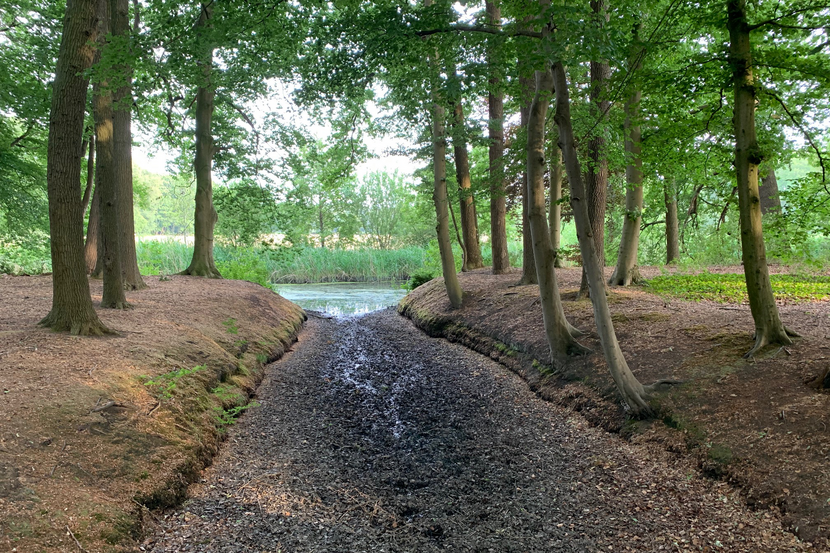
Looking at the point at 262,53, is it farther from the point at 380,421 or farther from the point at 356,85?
the point at 380,421

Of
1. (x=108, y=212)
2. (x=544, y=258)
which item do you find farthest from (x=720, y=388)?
(x=108, y=212)

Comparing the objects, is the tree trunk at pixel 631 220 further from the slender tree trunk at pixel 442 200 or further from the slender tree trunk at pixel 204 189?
the slender tree trunk at pixel 204 189

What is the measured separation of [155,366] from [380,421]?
8.64 feet

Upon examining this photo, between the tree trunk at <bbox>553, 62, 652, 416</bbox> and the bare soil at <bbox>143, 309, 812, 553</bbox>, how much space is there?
1.76 ft

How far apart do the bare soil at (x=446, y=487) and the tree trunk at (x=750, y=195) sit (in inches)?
74.4

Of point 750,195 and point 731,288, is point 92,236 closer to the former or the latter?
point 750,195

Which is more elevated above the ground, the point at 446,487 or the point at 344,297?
the point at 344,297

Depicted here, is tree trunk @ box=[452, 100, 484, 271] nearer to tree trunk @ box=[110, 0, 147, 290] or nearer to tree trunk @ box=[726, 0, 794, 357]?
tree trunk @ box=[110, 0, 147, 290]

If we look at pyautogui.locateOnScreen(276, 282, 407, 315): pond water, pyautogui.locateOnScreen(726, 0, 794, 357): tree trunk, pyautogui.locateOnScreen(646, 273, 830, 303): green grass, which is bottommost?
pyautogui.locateOnScreen(276, 282, 407, 315): pond water

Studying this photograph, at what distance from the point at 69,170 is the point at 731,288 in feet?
35.6

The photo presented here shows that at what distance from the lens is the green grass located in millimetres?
8023

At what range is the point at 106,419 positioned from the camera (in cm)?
399

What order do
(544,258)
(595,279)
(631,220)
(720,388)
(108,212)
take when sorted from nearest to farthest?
(720,388), (595,279), (544,258), (108,212), (631,220)

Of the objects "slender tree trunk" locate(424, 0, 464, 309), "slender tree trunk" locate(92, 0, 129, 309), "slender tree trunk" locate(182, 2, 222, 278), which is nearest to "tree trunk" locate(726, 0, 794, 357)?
"slender tree trunk" locate(424, 0, 464, 309)
